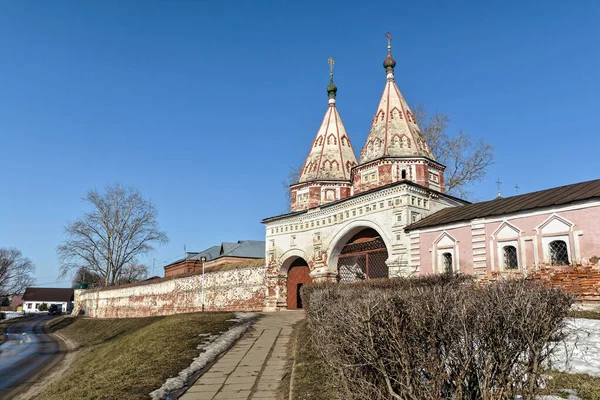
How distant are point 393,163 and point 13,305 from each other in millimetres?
108002

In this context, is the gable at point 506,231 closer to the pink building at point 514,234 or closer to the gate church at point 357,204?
the pink building at point 514,234

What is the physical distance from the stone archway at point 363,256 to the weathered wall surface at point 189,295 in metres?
4.84

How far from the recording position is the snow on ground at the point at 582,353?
646cm

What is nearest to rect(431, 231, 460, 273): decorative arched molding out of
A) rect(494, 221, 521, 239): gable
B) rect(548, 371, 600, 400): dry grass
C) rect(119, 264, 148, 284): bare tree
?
rect(494, 221, 521, 239): gable

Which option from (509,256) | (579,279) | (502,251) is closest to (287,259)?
(502,251)

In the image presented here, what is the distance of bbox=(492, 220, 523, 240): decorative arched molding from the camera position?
46.1 feet

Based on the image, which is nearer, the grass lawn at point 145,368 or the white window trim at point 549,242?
the grass lawn at point 145,368

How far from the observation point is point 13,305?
3976 inches

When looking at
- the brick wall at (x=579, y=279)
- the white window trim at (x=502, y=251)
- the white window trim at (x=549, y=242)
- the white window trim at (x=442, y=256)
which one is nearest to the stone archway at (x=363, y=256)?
the white window trim at (x=442, y=256)

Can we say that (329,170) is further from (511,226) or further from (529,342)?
(529,342)

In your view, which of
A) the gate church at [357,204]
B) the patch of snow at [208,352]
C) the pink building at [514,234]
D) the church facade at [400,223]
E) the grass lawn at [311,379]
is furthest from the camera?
the gate church at [357,204]

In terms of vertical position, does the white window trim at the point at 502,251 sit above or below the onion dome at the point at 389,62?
→ below

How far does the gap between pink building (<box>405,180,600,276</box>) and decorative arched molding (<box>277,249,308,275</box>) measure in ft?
22.1

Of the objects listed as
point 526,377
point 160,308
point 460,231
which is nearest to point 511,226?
point 460,231
